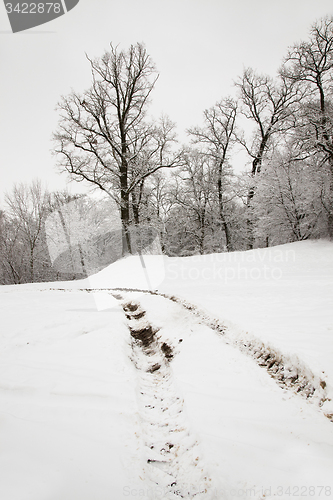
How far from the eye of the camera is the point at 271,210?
13539 mm

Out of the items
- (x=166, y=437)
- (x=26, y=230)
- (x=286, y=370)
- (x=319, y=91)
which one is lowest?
(x=166, y=437)

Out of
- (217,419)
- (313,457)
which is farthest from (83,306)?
(313,457)

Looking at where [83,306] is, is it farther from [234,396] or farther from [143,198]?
[143,198]

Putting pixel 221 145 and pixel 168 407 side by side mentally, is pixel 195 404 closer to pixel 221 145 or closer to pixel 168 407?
pixel 168 407

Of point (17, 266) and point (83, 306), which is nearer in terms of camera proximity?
→ point (83, 306)

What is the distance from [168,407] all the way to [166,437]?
41 centimetres

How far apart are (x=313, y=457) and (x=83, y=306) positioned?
6348mm

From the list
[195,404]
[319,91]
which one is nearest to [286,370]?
[195,404]

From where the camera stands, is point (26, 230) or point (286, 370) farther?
point (26, 230)

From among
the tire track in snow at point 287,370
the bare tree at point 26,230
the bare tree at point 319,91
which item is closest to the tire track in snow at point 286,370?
the tire track in snow at point 287,370

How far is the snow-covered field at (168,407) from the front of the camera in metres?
1.63

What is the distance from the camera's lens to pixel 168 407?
2.63 m

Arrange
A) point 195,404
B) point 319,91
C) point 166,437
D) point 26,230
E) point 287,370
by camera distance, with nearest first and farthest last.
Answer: point 166,437, point 195,404, point 287,370, point 319,91, point 26,230

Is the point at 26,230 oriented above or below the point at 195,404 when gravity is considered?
above
